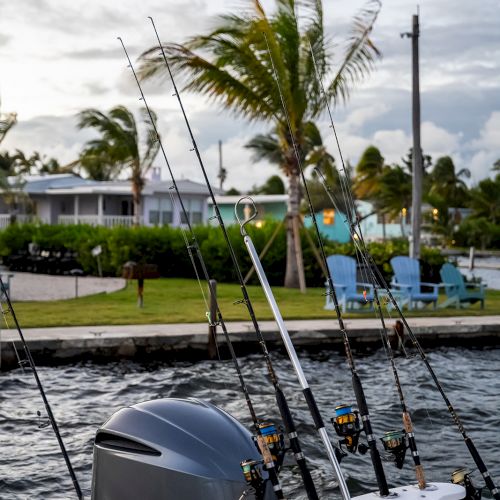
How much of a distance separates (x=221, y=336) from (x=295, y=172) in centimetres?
948

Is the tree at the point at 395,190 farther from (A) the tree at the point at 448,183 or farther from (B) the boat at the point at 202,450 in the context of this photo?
(B) the boat at the point at 202,450

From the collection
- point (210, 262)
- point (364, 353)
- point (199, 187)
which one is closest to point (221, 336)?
point (364, 353)

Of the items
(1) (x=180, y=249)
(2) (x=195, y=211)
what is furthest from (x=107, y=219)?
(1) (x=180, y=249)

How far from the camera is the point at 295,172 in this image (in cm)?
2233

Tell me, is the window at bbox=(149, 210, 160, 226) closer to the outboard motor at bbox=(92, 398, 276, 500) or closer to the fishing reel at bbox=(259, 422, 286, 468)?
the outboard motor at bbox=(92, 398, 276, 500)

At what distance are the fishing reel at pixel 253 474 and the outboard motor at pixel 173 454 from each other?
0.11 feet

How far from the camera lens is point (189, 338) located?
43.6 feet

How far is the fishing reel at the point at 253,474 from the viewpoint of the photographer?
3.77 metres

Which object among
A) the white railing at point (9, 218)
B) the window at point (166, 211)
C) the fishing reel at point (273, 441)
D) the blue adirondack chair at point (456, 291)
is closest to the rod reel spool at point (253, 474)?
the fishing reel at point (273, 441)

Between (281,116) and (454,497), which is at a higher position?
(281,116)

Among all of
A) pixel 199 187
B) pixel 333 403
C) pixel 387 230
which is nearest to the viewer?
pixel 333 403

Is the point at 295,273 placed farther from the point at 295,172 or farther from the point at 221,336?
the point at 221,336

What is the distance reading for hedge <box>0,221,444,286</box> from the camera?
2336 cm

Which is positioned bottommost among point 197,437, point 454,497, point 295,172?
point 454,497
